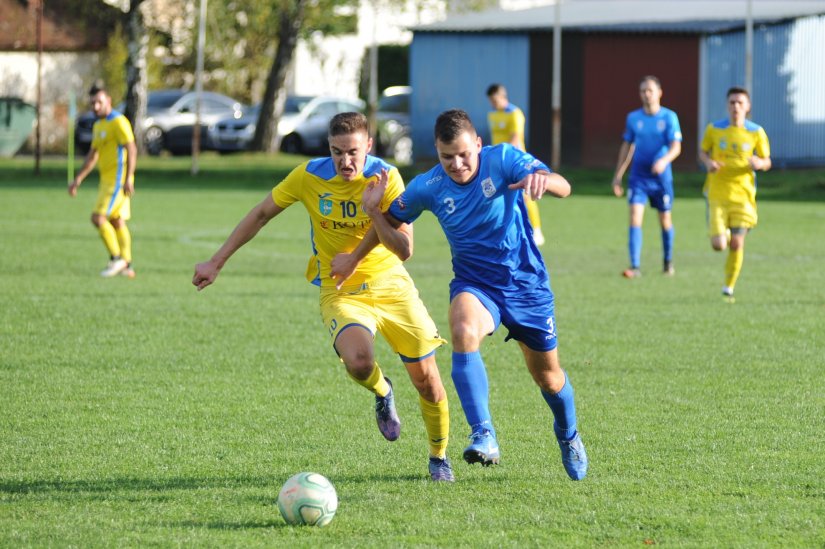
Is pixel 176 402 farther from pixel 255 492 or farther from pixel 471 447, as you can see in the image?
pixel 471 447

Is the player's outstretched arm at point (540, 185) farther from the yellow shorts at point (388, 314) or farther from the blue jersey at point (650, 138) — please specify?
the blue jersey at point (650, 138)

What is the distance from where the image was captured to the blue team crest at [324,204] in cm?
690

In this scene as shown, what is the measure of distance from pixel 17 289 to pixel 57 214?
9221 mm

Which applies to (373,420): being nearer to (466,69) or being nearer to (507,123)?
(507,123)

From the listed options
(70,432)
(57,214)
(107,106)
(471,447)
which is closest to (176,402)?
(70,432)

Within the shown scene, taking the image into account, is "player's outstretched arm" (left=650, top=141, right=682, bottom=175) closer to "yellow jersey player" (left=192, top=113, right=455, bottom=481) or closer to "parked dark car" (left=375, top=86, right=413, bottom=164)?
"yellow jersey player" (left=192, top=113, right=455, bottom=481)

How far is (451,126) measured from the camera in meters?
6.00

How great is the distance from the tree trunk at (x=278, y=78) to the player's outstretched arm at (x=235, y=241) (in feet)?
95.4

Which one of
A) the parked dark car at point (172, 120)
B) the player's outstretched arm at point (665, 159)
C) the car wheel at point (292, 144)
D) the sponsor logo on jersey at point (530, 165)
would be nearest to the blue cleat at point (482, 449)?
the sponsor logo on jersey at point (530, 165)

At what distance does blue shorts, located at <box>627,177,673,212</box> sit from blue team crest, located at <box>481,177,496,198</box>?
9.41 metres

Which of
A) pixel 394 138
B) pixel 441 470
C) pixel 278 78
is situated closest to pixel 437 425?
pixel 441 470

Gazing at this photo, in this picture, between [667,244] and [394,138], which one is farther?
[394,138]

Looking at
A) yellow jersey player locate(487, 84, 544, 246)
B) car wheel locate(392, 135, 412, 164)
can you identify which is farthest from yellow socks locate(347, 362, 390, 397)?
car wheel locate(392, 135, 412, 164)

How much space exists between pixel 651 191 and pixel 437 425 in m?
9.51
